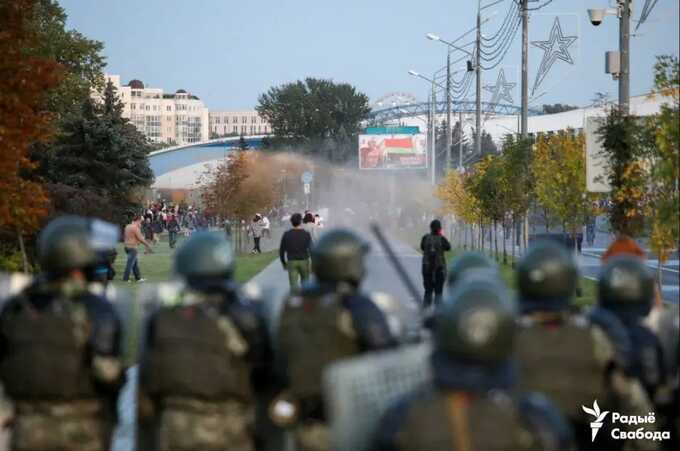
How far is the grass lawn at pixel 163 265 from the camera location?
3107cm

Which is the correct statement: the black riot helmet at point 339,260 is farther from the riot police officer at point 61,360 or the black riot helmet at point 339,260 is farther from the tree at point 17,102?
the tree at point 17,102

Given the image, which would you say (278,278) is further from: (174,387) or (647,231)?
(174,387)

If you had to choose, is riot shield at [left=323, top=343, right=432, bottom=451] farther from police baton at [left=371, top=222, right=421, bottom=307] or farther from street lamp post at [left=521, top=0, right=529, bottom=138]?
street lamp post at [left=521, top=0, right=529, bottom=138]

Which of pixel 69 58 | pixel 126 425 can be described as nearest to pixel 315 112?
pixel 69 58

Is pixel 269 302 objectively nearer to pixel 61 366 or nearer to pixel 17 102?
pixel 61 366

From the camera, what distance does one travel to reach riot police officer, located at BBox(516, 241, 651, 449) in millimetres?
5996

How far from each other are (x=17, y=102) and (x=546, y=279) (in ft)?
47.3

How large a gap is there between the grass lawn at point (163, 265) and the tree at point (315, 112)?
202 feet

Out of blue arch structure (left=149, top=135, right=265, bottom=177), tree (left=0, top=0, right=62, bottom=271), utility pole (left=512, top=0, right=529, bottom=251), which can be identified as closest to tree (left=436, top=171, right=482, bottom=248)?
utility pole (left=512, top=0, right=529, bottom=251)

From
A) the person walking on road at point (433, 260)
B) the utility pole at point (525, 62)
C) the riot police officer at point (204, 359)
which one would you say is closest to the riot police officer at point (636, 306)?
the riot police officer at point (204, 359)

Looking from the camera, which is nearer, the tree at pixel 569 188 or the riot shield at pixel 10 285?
the riot shield at pixel 10 285

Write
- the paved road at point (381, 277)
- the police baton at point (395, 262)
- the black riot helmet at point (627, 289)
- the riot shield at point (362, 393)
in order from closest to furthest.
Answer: the riot shield at point (362, 393) → the black riot helmet at point (627, 289) → the police baton at point (395, 262) → the paved road at point (381, 277)

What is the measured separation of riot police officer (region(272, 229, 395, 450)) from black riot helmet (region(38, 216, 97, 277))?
1010 mm

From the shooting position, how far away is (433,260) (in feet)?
68.6
